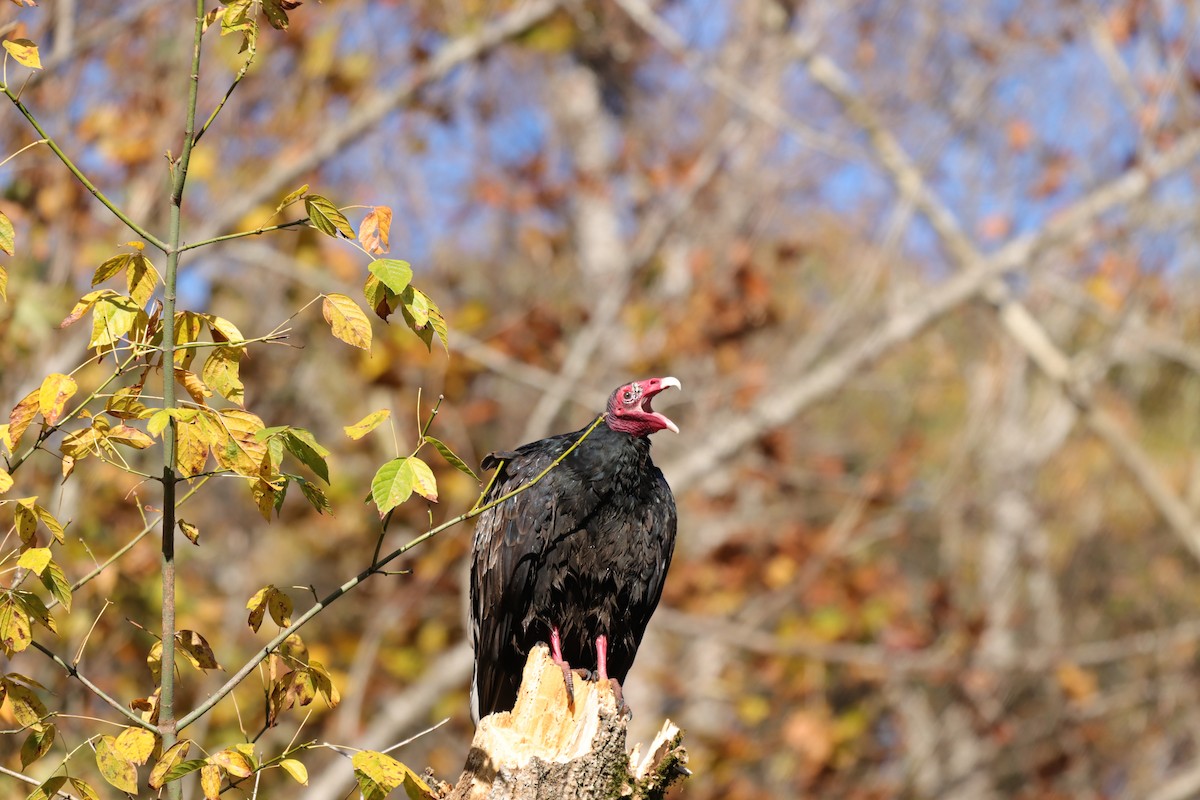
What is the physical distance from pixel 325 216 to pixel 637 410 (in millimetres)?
1703

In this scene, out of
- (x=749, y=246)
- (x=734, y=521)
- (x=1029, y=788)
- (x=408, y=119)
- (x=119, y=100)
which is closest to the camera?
(x=119, y=100)

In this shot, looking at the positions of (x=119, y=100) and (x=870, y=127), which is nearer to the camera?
(x=119, y=100)

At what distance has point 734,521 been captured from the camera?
32.8 feet

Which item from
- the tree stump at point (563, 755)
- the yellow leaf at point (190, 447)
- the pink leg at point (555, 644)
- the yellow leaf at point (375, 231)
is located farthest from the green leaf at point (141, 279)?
the pink leg at point (555, 644)

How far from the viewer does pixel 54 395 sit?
2.05 m

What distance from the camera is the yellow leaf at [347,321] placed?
7.17 ft

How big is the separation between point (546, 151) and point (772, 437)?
9.37ft

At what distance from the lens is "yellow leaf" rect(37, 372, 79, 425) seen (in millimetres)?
2025

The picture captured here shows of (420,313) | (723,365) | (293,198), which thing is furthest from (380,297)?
(723,365)

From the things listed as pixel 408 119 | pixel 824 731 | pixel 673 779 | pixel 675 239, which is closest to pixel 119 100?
pixel 408 119

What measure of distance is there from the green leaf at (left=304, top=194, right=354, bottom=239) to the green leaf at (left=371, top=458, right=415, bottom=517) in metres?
0.38

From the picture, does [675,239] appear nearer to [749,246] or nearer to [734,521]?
[749,246]

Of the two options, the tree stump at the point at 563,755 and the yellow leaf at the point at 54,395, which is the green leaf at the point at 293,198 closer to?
the yellow leaf at the point at 54,395

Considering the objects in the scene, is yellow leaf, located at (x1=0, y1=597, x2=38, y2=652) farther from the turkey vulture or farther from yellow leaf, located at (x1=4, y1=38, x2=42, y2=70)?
the turkey vulture
